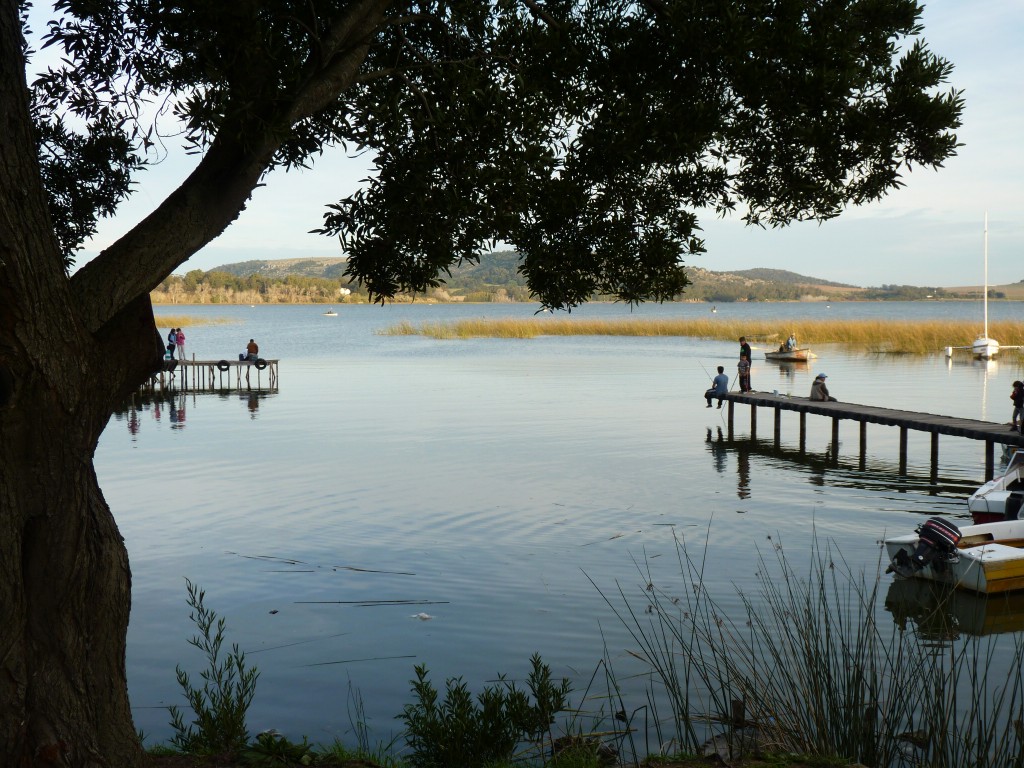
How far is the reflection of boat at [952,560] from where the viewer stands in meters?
11.3

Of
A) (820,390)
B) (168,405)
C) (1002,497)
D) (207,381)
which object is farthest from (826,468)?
(207,381)

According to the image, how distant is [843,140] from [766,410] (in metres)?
26.9

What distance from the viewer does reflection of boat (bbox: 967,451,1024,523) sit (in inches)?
524

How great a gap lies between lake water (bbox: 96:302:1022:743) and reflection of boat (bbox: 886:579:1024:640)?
81 centimetres

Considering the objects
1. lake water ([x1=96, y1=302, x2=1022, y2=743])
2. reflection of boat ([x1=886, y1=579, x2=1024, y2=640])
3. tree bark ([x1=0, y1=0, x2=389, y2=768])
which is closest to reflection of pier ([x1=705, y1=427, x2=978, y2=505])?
lake water ([x1=96, y1=302, x2=1022, y2=743])

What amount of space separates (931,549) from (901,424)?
33.9 feet

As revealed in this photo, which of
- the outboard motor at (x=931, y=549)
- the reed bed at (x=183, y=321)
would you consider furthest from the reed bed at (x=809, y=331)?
the outboard motor at (x=931, y=549)

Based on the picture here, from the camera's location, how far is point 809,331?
6831cm

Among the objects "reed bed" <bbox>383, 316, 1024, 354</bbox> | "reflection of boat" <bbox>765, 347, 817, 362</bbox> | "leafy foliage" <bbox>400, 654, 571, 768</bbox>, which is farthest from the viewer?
"reed bed" <bbox>383, 316, 1024, 354</bbox>

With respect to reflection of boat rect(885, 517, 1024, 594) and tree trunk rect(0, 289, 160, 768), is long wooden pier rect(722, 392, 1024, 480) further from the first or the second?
tree trunk rect(0, 289, 160, 768)

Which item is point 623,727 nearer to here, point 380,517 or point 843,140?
point 843,140

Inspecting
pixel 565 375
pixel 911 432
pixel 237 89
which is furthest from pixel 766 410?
pixel 237 89

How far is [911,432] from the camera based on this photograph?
1103 inches

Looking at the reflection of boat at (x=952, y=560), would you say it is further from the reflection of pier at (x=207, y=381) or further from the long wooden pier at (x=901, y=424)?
A: the reflection of pier at (x=207, y=381)
